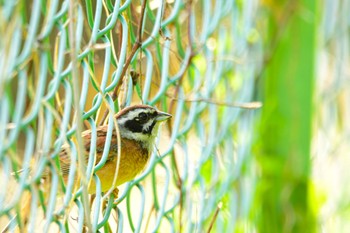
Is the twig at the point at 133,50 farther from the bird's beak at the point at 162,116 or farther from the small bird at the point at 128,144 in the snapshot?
the bird's beak at the point at 162,116

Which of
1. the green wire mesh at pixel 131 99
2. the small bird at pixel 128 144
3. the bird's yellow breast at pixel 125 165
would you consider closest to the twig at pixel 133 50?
the green wire mesh at pixel 131 99

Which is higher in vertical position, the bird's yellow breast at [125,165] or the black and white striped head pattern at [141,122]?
the black and white striped head pattern at [141,122]

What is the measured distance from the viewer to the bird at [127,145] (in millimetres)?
2547

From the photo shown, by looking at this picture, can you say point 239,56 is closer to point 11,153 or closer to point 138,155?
point 138,155

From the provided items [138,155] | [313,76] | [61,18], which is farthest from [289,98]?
[61,18]

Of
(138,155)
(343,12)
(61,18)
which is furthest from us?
(343,12)

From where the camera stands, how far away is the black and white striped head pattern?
257cm

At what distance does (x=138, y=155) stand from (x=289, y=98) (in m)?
0.61

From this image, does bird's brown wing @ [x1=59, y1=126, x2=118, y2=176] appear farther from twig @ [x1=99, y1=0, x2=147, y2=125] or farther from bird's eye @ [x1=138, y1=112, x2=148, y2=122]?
twig @ [x1=99, y1=0, x2=147, y2=125]

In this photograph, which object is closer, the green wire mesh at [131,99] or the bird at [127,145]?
A: the green wire mesh at [131,99]

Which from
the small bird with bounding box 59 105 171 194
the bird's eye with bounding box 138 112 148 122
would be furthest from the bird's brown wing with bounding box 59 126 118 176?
the bird's eye with bounding box 138 112 148 122

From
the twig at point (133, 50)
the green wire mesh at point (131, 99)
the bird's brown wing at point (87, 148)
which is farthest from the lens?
the bird's brown wing at point (87, 148)

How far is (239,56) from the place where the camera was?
3322 mm

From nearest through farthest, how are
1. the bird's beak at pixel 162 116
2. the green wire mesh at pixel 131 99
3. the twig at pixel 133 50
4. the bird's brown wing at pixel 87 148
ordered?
1. the green wire mesh at pixel 131 99
2. the twig at pixel 133 50
3. the bird's brown wing at pixel 87 148
4. the bird's beak at pixel 162 116
